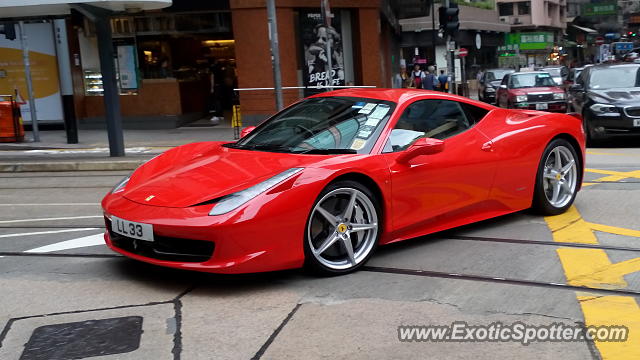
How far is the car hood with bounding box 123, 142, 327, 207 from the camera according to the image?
4684mm

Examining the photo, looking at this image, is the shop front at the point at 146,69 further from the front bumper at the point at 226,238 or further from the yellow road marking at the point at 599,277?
the front bumper at the point at 226,238

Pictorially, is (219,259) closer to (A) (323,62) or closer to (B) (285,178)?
(B) (285,178)

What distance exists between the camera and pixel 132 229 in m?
4.68

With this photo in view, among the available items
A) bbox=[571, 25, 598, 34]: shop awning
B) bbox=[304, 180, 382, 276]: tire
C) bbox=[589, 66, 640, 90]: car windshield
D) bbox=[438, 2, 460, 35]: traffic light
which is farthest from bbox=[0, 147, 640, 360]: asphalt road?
bbox=[571, 25, 598, 34]: shop awning

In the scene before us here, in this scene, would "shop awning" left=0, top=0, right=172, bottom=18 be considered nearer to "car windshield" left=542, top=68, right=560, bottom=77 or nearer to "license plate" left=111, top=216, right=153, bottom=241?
"license plate" left=111, top=216, right=153, bottom=241

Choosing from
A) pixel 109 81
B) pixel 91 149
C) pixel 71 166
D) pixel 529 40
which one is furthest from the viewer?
pixel 529 40

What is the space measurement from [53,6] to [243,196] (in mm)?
9299

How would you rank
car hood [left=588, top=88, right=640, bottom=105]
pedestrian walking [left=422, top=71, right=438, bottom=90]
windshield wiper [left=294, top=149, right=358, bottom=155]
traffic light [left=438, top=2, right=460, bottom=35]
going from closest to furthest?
windshield wiper [left=294, top=149, right=358, bottom=155]
car hood [left=588, top=88, right=640, bottom=105]
traffic light [left=438, top=2, right=460, bottom=35]
pedestrian walking [left=422, top=71, right=438, bottom=90]

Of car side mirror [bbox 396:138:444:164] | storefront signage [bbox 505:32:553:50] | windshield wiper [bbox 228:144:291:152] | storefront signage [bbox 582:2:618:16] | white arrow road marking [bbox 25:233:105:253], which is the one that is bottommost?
white arrow road marking [bbox 25:233:105:253]

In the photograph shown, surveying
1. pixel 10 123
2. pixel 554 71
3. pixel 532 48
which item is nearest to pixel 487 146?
pixel 10 123

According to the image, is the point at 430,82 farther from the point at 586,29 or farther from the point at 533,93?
the point at 586,29

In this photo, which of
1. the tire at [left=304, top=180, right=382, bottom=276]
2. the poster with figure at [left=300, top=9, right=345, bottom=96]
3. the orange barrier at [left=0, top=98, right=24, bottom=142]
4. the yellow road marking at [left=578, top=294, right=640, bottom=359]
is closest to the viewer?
the yellow road marking at [left=578, top=294, right=640, bottom=359]

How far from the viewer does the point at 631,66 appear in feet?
48.4

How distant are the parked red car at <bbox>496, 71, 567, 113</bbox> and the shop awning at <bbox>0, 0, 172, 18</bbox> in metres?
12.2
